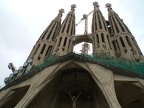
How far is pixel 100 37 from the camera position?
88.0 ft

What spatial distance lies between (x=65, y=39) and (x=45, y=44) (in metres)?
2.28

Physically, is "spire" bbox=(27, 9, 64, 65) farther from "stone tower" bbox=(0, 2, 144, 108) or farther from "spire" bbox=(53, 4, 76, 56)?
"stone tower" bbox=(0, 2, 144, 108)

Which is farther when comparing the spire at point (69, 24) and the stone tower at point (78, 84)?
the spire at point (69, 24)

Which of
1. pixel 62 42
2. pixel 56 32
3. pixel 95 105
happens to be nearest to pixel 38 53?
pixel 62 42

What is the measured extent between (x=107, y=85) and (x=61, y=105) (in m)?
4.83

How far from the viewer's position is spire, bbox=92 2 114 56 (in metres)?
24.4

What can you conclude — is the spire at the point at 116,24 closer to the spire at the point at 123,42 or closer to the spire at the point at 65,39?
the spire at the point at 123,42

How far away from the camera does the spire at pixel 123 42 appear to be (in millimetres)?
23453

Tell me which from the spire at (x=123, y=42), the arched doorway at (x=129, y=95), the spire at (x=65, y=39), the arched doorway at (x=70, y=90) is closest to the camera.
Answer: the arched doorway at (x=129, y=95)

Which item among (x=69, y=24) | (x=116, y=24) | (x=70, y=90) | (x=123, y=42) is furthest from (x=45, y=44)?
(x=70, y=90)

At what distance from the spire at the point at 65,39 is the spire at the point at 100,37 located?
2.71m

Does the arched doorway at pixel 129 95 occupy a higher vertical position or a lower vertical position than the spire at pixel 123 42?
lower

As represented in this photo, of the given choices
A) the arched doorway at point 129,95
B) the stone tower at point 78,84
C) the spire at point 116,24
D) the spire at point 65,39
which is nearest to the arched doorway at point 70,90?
the stone tower at point 78,84

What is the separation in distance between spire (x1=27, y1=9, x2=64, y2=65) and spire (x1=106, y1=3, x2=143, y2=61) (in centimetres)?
693
